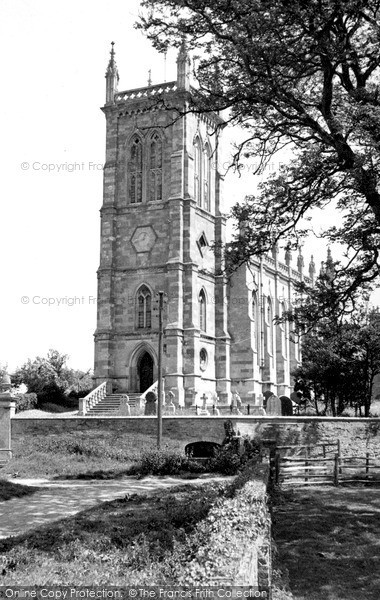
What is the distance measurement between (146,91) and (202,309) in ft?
52.4

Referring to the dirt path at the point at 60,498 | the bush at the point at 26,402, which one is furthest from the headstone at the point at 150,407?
the dirt path at the point at 60,498

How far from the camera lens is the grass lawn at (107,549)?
258 inches

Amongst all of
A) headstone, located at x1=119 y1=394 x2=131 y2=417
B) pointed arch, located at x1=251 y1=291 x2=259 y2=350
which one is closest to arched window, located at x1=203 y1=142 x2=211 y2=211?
pointed arch, located at x1=251 y1=291 x2=259 y2=350

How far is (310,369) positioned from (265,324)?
7840 mm

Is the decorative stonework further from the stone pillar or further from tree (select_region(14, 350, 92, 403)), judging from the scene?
the stone pillar

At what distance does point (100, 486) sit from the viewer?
64.5 ft

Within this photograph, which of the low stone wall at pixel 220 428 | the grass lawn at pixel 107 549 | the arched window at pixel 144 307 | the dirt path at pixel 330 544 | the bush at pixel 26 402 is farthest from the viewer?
the bush at pixel 26 402

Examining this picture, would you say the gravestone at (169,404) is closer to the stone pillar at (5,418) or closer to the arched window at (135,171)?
the stone pillar at (5,418)

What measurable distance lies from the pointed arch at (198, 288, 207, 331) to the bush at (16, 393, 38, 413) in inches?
538

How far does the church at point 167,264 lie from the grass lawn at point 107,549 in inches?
1231

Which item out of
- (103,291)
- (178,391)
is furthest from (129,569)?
(103,291)

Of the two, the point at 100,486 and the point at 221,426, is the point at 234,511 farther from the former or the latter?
the point at 221,426

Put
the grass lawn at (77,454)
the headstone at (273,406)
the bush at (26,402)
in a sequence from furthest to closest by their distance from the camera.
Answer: the bush at (26,402)
the headstone at (273,406)
the grass lawn at (77,454)

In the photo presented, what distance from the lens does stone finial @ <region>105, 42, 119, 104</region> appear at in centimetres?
4906
